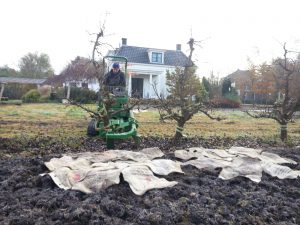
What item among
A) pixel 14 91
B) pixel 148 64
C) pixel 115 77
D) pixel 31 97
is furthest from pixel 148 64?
pixel 115 77

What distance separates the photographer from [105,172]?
14.8 feet

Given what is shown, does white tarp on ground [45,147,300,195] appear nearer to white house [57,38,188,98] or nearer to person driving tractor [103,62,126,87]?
person driving tractor [103,62,126,87]

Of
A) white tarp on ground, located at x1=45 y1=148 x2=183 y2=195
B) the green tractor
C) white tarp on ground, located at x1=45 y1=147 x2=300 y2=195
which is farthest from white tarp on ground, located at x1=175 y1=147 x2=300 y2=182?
the green tractor

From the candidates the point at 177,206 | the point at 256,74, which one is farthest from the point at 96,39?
the point at 256,74

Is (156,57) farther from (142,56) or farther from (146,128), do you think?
(146,128)

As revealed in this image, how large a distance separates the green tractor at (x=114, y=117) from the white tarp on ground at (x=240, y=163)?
1658 mm

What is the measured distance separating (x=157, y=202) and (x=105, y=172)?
1.00 m

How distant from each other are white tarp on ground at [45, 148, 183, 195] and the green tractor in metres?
1.75

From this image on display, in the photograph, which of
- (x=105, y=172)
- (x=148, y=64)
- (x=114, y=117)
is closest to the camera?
(x=105, y=172)

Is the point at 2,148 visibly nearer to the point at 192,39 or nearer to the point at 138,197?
the point at 138,197

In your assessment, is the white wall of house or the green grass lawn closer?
the green grass lawn

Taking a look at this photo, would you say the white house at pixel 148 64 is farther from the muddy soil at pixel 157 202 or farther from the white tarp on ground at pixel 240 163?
the muddy soil at pixel 157 202

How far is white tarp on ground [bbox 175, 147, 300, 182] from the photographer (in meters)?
5.23

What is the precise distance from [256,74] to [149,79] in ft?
38.8
